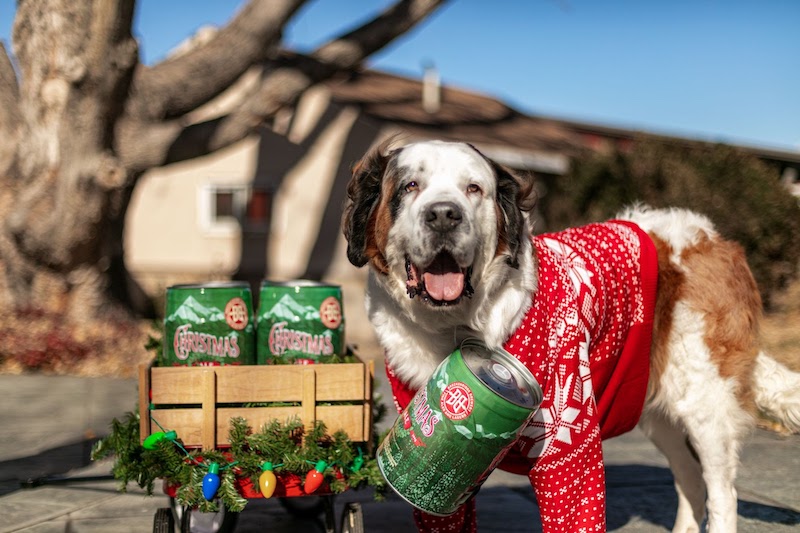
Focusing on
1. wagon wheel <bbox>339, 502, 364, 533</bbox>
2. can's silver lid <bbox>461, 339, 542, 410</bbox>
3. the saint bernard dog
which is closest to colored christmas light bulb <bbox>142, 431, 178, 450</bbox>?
wagon wheel <bbox>339, 502, 364, 533</bbox>

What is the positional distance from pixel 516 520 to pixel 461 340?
184 centimetres

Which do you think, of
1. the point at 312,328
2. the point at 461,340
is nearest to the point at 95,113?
the point at 312,328

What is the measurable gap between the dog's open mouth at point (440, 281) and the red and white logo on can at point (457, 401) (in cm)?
31

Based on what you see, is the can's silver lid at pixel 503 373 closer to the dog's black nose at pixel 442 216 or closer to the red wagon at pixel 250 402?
the dog's black nose at pixel 442 216

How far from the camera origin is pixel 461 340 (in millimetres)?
3266

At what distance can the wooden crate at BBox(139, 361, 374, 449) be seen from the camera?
3377 millimetres

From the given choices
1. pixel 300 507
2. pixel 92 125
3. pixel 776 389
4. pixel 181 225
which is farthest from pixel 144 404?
pixel 181 225

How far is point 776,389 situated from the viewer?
4074mm

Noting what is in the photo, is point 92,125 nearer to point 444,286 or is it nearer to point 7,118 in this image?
point 7,118

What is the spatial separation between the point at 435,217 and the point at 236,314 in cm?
113

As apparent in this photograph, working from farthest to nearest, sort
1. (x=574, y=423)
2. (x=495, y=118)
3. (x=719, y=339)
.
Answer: (x=495, y=118) < (x=719, y=339) < (x=574, y=423)

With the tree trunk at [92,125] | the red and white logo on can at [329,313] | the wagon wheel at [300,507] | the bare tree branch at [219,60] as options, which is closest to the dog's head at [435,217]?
the red and white logo on can at [329,313]

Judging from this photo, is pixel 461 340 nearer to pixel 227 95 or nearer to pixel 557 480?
pixel 557 480

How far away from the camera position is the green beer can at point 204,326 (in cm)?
350
